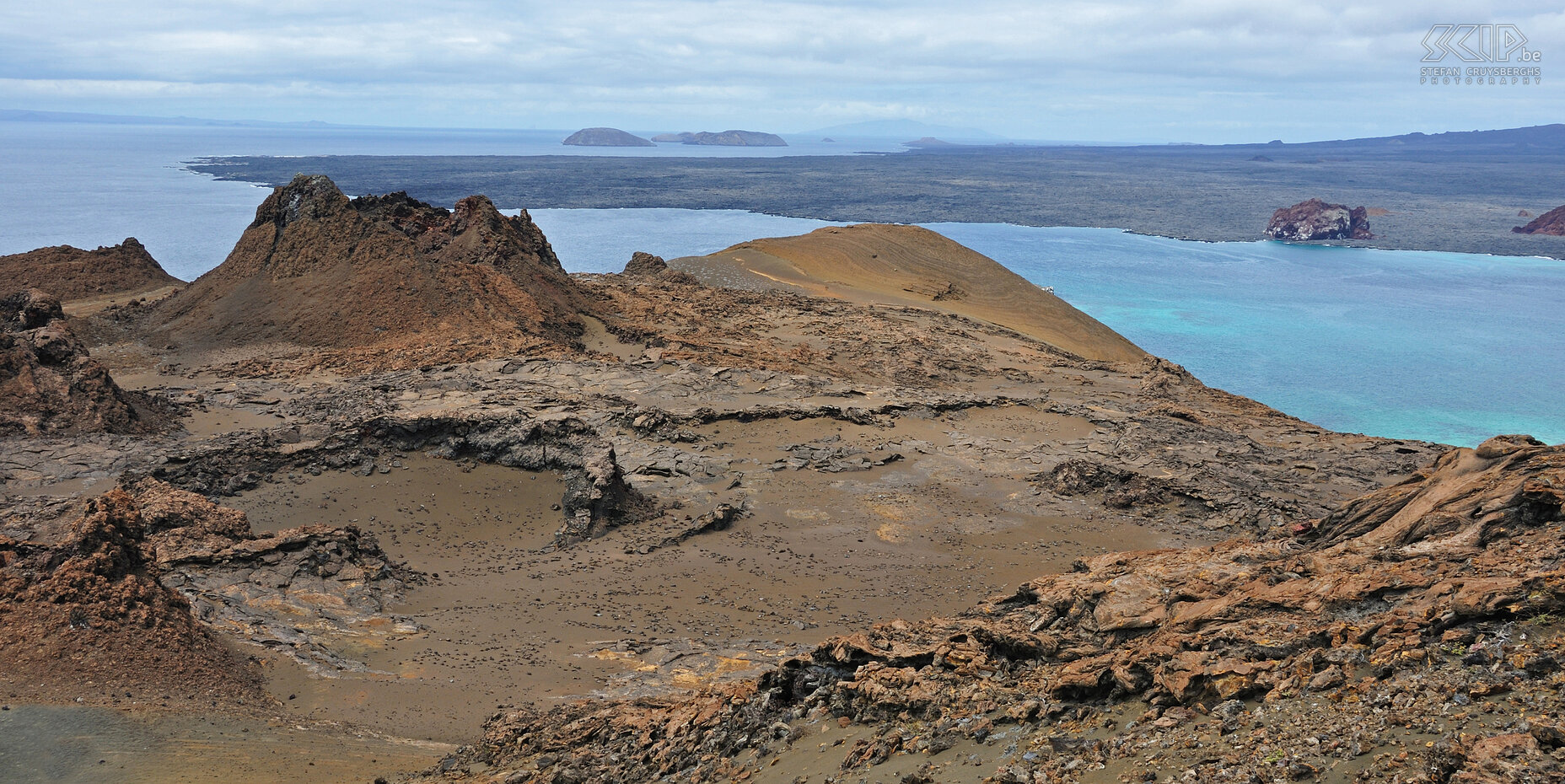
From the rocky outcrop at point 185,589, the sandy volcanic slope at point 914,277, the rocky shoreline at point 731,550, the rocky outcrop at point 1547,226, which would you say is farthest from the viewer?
the rocky outcrop at point 1547,226

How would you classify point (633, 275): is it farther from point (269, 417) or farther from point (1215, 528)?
point (1215, 528)

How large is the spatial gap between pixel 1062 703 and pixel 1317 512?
1013 centimetres

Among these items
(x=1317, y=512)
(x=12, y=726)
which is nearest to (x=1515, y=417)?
(x=1317, y=512)

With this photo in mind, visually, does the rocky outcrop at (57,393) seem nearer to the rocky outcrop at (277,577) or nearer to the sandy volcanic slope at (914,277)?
the rocky outcrop at (277,577)

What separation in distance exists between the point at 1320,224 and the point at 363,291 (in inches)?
2859

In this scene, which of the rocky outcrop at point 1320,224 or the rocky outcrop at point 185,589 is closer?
the rocky outcrop at point 185,589

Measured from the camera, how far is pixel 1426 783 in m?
4.09

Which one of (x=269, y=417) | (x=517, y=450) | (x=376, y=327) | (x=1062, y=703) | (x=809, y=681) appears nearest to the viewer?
(x=1062, y=703)

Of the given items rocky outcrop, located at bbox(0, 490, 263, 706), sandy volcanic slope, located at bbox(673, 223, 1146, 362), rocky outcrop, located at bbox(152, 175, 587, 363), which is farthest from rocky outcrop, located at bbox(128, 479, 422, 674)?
sandy volcanic slope, located at bbox(673, 223, 1146, 362)

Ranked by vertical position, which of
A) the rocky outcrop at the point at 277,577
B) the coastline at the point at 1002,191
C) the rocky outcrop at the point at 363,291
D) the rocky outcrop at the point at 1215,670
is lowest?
the rocky outcrop at the point at 277,577

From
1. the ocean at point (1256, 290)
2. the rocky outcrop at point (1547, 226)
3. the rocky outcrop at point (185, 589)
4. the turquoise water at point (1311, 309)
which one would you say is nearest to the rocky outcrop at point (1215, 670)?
the rocky outcrop at point (185, 589)

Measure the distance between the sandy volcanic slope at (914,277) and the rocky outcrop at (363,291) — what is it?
9.08m

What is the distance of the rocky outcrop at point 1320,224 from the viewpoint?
7269 cm

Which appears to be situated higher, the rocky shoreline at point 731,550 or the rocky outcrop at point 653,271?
the rocky outcrop at point 653,271
